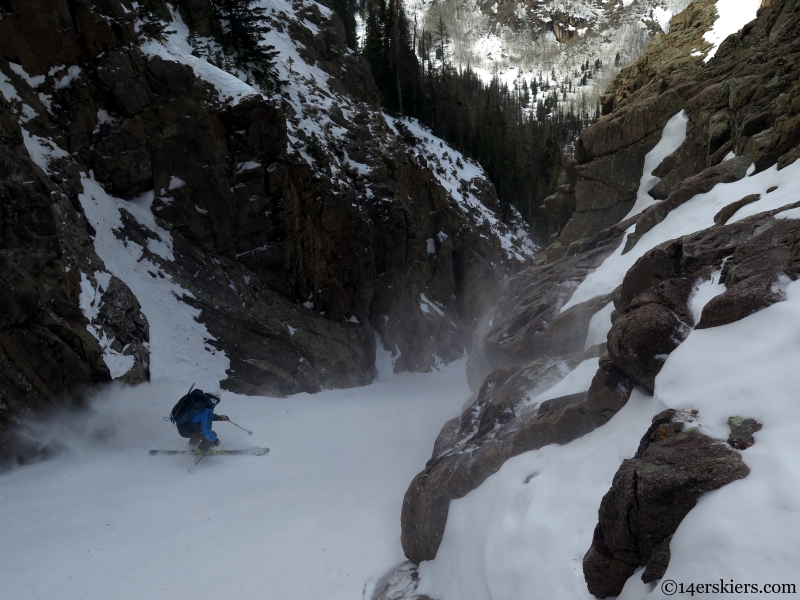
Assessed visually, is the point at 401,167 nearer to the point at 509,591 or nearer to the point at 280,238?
the point at 280,238

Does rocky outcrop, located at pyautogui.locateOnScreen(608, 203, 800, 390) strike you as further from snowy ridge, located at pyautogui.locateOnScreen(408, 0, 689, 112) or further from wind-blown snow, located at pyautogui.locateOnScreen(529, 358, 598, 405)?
snowy ridge, located at pyautogui.locateOnScreen(408, 0, 689, 112)

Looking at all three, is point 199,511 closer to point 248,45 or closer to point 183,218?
point 183,218

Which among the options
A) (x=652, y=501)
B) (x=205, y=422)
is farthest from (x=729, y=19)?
(x=205, y=422)

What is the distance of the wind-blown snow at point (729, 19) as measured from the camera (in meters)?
17.2

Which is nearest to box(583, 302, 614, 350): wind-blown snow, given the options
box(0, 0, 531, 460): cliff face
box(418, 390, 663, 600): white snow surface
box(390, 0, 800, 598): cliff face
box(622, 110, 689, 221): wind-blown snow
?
box(390, 0, 800, 598): cliff face

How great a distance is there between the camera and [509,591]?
14.1 feet

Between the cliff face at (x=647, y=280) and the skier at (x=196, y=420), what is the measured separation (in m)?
4.44

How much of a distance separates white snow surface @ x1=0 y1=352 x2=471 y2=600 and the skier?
1.38ft

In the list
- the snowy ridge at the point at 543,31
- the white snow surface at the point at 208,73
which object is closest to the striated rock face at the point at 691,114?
the white snow surface at the point at 208,73

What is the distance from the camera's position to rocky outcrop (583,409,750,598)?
332cm

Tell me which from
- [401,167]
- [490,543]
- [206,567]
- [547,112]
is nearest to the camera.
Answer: [490,543]

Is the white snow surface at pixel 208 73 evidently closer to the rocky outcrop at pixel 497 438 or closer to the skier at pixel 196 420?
the skier at pixel 196 420

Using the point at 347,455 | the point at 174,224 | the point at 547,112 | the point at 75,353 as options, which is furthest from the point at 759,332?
the point at 547,112

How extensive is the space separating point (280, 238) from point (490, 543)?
17.5 m
